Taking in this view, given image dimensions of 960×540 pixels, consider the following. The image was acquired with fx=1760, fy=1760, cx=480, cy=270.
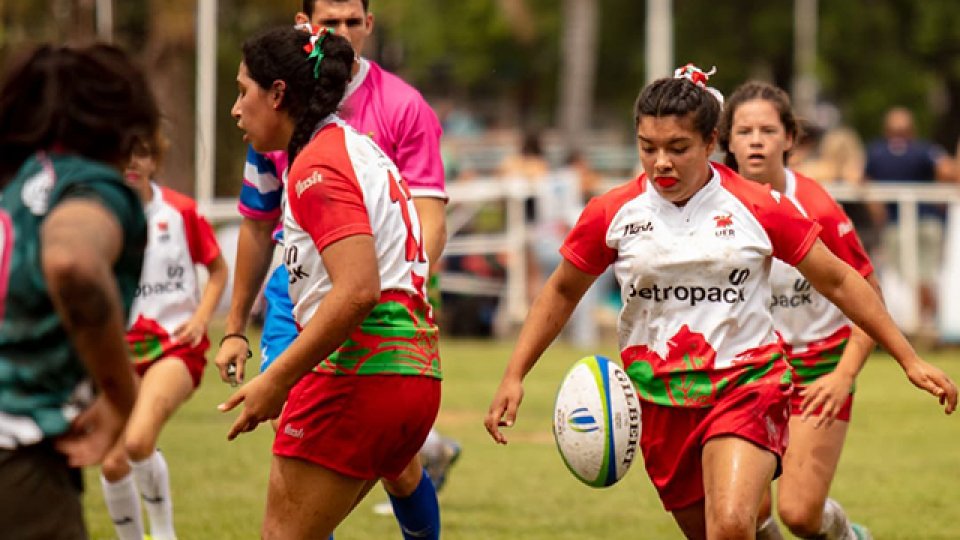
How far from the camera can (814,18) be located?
3947 centimetres

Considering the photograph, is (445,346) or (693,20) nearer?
(445,346)

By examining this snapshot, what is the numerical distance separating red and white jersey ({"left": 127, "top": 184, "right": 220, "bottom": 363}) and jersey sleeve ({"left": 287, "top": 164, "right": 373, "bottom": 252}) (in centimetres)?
292

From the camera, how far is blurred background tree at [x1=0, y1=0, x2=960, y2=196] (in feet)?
115

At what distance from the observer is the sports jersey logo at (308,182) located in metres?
4.86

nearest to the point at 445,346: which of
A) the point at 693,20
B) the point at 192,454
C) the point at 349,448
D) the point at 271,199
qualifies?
the point at 192,454

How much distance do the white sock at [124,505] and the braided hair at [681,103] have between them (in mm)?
2697

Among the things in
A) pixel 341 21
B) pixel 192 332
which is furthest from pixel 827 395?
pixel 192 332

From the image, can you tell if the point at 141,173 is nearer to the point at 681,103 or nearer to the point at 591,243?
the point at 591,243

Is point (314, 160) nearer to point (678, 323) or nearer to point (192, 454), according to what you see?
point (678, 323)

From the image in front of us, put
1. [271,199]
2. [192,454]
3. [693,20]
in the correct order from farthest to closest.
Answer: [693,20]
[192,454]
[271,199]

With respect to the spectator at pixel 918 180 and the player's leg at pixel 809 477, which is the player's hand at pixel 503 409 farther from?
the spectator at pixel 918 180

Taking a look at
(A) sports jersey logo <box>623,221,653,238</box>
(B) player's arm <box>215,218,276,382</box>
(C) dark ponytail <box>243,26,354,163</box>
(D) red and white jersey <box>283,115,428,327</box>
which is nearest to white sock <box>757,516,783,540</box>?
(A) sports jersey logo <box>623,221,653,238</box>

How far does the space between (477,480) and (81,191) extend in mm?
6845

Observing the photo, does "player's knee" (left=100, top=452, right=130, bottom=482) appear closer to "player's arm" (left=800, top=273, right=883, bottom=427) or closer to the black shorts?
"player's arm" (left=800, top=273, right=883, bottom=427)
